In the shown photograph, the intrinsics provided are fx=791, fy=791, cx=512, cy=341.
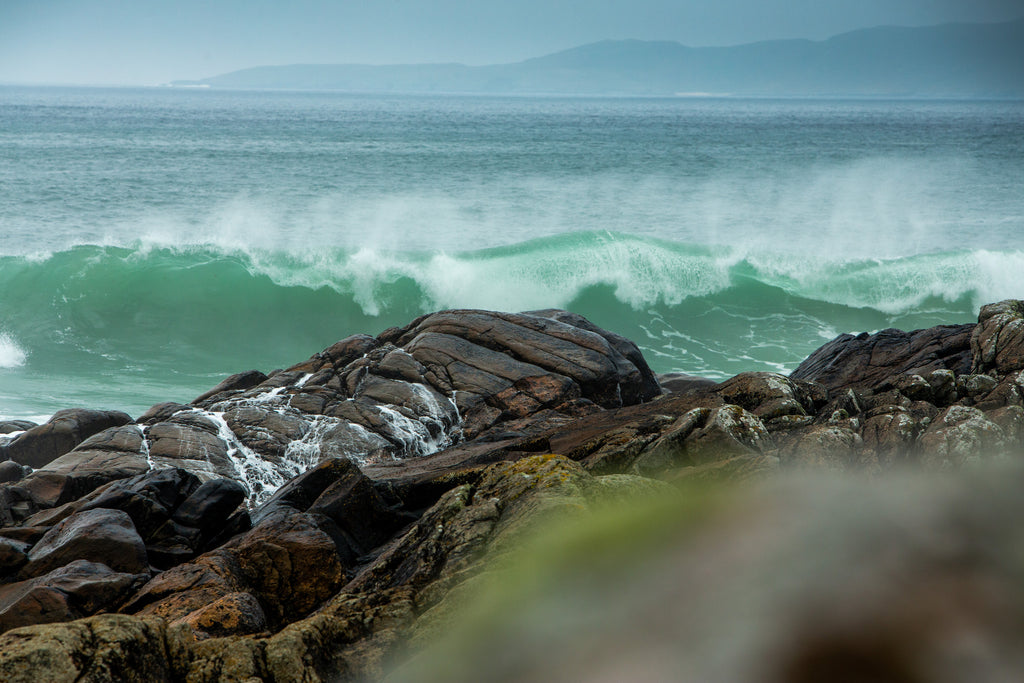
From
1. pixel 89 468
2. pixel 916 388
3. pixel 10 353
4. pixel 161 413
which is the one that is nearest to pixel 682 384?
pixel 916 388

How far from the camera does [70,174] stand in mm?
40688

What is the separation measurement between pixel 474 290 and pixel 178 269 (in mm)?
9363

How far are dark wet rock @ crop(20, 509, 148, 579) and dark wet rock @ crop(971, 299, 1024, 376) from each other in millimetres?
9315

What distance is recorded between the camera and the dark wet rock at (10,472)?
972cm

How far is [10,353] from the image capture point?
19.0 meters

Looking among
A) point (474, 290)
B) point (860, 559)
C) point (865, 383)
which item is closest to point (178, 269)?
point (474, 290)

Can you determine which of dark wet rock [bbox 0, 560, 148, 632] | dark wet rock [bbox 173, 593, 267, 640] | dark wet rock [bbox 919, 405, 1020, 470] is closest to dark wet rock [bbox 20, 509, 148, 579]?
dark wet rock [bbox 0, 560, 148, 632]

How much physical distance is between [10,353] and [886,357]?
19.0 m

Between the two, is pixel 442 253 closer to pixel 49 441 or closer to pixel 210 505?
pixel 49 441

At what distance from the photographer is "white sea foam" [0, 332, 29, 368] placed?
18.4m

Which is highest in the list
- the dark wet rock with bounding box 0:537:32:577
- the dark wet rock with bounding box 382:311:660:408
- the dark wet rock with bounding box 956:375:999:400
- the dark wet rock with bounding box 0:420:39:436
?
the dark wet rock with bounding box 956:375:999:400

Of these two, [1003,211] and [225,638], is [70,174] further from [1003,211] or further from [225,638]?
[1003,211]

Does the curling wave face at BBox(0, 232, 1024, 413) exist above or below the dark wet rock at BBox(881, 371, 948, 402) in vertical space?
below

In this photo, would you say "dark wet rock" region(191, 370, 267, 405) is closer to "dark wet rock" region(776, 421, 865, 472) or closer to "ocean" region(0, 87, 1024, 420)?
"ocean" region(0, 87, 1024, 420)
